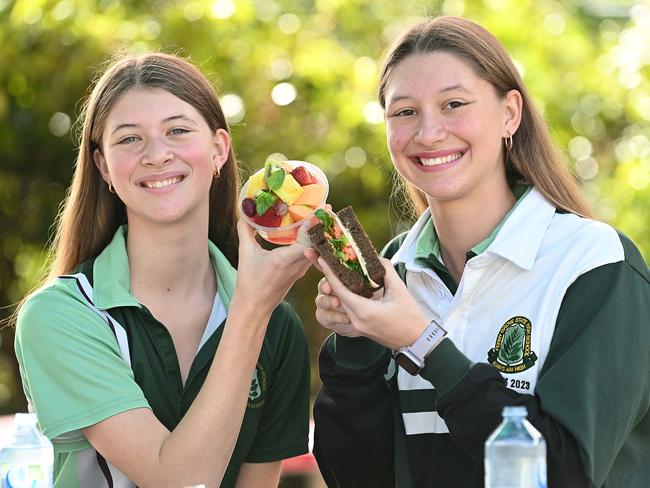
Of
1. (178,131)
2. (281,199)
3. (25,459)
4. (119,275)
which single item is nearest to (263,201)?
(281,199)

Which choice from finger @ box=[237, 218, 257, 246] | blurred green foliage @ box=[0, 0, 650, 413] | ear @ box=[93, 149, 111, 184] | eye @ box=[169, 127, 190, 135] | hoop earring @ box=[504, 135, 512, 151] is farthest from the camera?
blurred green foliage @ box=[0, 0, 650, 413]

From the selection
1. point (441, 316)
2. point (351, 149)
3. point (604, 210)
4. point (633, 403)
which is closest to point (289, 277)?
point (441, 316)

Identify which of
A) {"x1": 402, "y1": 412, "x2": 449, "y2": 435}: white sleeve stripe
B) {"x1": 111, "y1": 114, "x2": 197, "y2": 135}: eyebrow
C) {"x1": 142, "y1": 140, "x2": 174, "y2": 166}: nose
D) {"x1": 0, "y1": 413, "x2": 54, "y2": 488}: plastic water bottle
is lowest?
{"x1": 402, "y1": 412, "x2": 449, "y2": 435}: white sleeve stripe

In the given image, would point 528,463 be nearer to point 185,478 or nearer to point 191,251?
point 185,478

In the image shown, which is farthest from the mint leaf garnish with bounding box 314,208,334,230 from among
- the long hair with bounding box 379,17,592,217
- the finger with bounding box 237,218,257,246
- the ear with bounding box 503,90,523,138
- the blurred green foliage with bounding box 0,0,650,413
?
the blurred green foliage with bounding box 0,0,650,413

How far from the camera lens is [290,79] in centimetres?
732

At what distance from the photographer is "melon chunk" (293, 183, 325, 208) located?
331cm

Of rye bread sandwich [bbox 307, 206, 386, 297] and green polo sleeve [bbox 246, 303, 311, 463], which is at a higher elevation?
rye bread sandwich [bbox 307, 206, 386, 297]

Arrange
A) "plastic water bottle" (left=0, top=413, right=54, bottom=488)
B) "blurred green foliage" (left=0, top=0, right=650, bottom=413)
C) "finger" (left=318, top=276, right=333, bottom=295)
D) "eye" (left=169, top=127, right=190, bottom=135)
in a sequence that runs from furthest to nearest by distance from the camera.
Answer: "blurred green foliage" (left=0, top=0, right=650, bottom=413) → "eye" (left=169, top=127, right=190, bottom=135) → "finger" (left=318, top=276, right=333, bottom=295) → "plastic water bottle" (left=0, top=413, right=54, bottom=488)

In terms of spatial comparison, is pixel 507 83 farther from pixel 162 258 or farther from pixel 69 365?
pixel 69 365

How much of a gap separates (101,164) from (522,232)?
140 centimetres

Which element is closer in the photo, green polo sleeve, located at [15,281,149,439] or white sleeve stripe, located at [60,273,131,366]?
green polo sleeve, located at [15,281,149,439]

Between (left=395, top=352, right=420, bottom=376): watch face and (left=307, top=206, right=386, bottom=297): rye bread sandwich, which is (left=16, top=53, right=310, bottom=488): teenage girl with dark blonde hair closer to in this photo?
(left=307, top=206, right=386, bottom=297): rye bread sandwich

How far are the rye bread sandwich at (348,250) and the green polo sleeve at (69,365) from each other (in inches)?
28.6
